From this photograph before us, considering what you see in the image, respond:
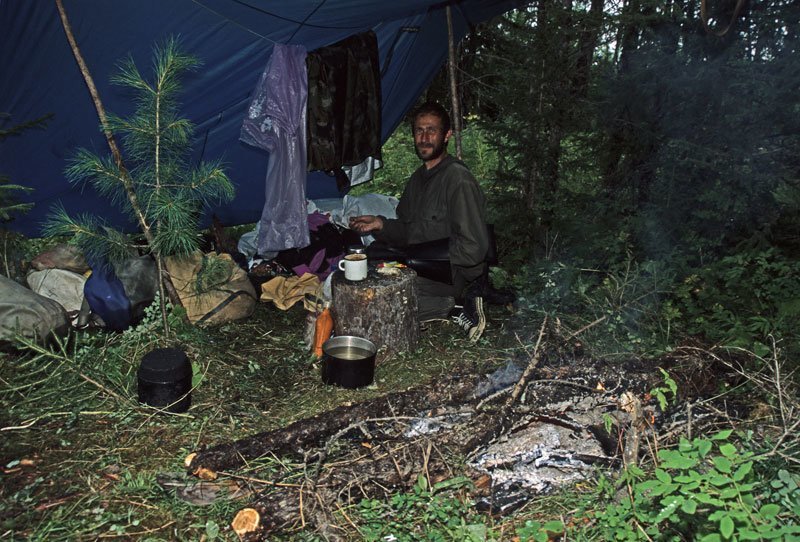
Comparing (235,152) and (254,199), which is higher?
(235,152)

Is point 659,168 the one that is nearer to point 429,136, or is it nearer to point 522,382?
point 429,136

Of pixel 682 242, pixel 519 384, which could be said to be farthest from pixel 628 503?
pixel 682 242

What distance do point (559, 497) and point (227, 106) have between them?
4.48 m

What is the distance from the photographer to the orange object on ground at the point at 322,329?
4.07 m

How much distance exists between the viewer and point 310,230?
5.72 meters

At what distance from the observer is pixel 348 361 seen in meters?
3.57

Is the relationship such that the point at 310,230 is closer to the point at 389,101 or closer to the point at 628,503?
the point at 389,101

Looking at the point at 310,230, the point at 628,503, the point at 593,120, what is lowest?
the point at 628,503

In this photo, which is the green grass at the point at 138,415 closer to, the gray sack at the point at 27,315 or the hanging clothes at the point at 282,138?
the gray sack at the point at 27,315

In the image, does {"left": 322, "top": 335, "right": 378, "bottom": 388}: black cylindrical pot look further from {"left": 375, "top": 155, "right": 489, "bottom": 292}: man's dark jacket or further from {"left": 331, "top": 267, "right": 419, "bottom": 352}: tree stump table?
{"left": 375, "top": 155, "right": 489, "bottom": 292}: man's dark jacket

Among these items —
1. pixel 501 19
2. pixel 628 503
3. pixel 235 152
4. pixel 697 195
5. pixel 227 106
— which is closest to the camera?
pixel 628 503

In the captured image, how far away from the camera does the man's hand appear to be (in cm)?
480

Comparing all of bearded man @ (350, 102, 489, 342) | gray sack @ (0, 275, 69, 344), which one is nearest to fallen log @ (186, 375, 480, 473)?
bearded man @ (350, 102, 489, 342)

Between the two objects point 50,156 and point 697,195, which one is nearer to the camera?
point 697,195
